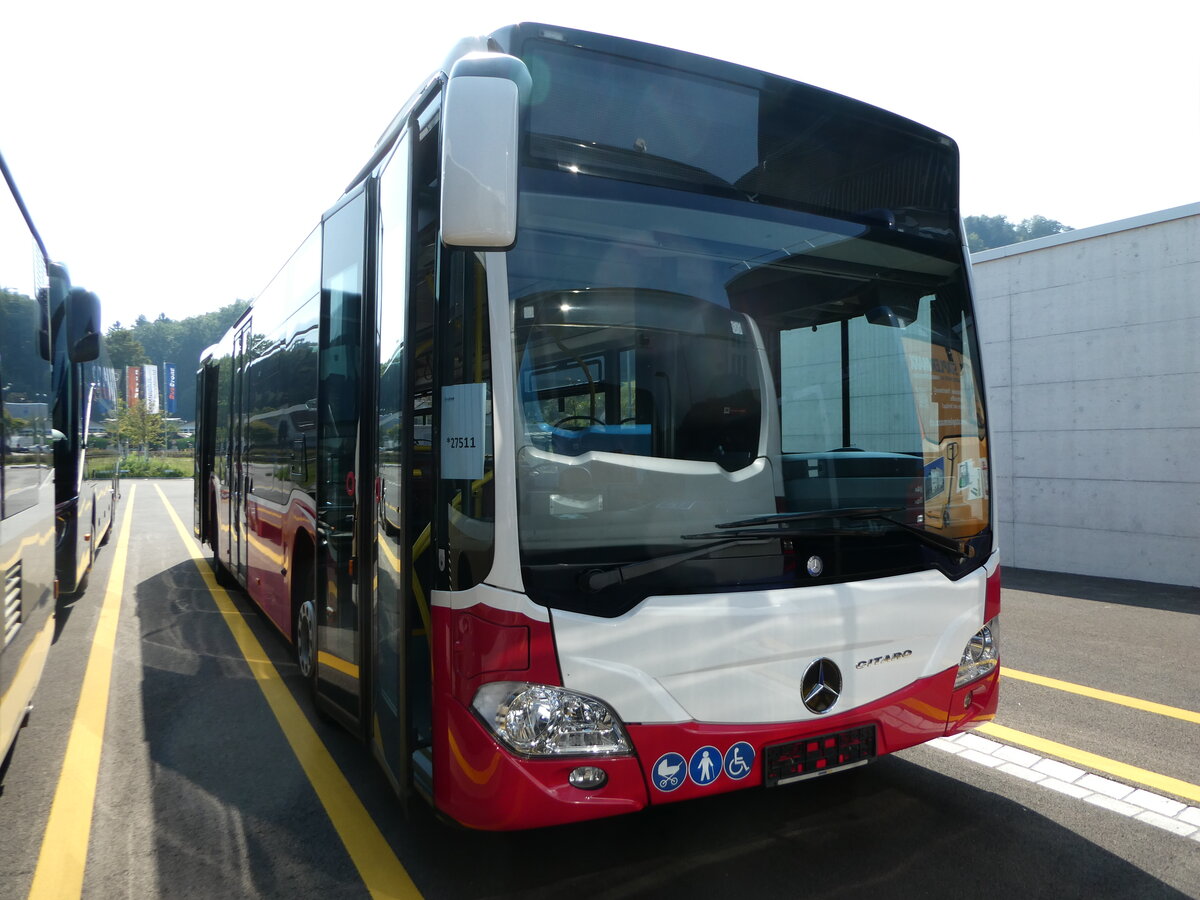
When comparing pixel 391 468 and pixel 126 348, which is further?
pixel 126 348

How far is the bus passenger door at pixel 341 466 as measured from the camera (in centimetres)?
375

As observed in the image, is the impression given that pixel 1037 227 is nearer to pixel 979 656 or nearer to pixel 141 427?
pixel 141 427

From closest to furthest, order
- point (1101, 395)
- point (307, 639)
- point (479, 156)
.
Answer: point (479, 156) < point (307, 639) < point (1101, 395)

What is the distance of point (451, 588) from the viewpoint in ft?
9.09

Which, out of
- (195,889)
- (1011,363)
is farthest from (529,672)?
(1011,363)

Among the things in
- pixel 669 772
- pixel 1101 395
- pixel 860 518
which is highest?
pixel 1101 395

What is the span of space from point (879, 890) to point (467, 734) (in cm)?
150

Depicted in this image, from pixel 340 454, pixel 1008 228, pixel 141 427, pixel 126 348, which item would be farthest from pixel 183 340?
pixel 340 454

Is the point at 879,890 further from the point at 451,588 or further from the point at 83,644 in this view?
the point at 83,644

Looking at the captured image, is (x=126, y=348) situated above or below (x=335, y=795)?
above

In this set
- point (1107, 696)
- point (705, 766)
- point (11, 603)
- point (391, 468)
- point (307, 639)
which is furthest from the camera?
point (1107, 696)

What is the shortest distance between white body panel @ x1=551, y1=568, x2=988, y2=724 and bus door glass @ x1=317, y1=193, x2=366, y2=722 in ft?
4.82

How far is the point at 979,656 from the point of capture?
3.43 meters

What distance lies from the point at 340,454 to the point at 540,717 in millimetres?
1896
